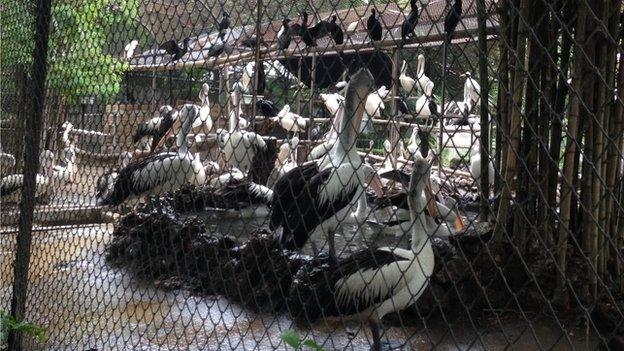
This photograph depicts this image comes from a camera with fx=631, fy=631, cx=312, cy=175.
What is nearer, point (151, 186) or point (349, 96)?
point (349, 96)

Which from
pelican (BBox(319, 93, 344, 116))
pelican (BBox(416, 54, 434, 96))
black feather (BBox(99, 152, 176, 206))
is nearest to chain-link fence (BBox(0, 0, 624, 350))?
pelican (BBox(416, 54, 434, 96))

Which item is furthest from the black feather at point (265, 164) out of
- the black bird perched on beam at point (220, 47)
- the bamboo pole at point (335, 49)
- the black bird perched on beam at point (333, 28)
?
the black bird perched on beam at point (220, 47)

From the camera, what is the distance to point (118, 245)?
5680mm

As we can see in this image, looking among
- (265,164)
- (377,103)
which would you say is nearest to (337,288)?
(377,103)

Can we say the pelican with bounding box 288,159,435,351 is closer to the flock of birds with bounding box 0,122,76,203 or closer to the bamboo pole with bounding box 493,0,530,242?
the bamboo pole with bounding box 493,0,530,242

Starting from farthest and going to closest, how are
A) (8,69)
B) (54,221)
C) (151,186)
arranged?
(151,186), (54,221), (8,69)

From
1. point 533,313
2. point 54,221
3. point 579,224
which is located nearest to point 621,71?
point 579,224

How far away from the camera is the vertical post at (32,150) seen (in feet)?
9.30

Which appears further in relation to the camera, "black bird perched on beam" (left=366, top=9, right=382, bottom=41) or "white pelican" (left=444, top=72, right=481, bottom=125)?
"black bird perched on beam" (left=366, top=9, right=382, bottom=41)

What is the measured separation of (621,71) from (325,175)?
A: 153 centimetres

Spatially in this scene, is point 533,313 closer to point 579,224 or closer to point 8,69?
point 579,224

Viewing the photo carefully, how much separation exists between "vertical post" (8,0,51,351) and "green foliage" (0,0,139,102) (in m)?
0.07

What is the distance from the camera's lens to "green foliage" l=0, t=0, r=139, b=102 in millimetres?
2865

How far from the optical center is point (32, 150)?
288 centimetres
